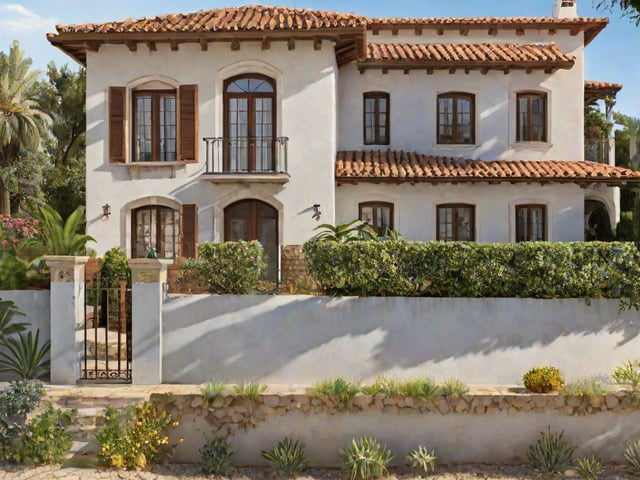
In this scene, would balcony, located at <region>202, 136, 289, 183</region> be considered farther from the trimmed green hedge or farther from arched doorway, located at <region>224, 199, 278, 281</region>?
the trimmed green hedge

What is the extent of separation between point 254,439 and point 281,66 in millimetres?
10602

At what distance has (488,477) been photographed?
10.1 metres

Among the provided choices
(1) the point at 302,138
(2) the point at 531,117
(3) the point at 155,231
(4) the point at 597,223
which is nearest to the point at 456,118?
(2) the point at 531,117

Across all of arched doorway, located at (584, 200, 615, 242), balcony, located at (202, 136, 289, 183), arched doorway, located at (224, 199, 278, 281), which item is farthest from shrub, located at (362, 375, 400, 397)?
arched doorway, located at (584, 200, 615, 242)

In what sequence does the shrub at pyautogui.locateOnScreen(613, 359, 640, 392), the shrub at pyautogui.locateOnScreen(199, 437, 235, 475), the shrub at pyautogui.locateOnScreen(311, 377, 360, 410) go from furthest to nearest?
the shrub at pyautogui.locateOnScreen(613, 359, 640, 392), the shrub at pyautogui.locateOnScreen(311, 377, 360, 410), the shrub at pyautogui.locateOnScreen(199, 437, 235, 475)

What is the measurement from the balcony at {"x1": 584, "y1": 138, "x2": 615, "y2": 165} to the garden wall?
1105cm

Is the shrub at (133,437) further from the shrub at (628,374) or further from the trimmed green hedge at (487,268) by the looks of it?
the shrub at (628,374)

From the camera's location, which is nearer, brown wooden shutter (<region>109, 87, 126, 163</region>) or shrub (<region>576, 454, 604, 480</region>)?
shrub (<region>576, 454, 604, 480</region>)

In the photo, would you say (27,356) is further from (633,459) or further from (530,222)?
(530,222)

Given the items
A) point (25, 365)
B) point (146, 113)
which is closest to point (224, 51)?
point (146, 113)

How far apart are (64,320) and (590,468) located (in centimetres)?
978

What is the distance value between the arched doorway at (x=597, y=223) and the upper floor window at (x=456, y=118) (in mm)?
5888

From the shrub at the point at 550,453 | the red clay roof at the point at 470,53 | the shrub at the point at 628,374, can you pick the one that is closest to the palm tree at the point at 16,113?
the red clay roof at the point at 470,53

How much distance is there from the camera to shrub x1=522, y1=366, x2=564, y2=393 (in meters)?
10.7
